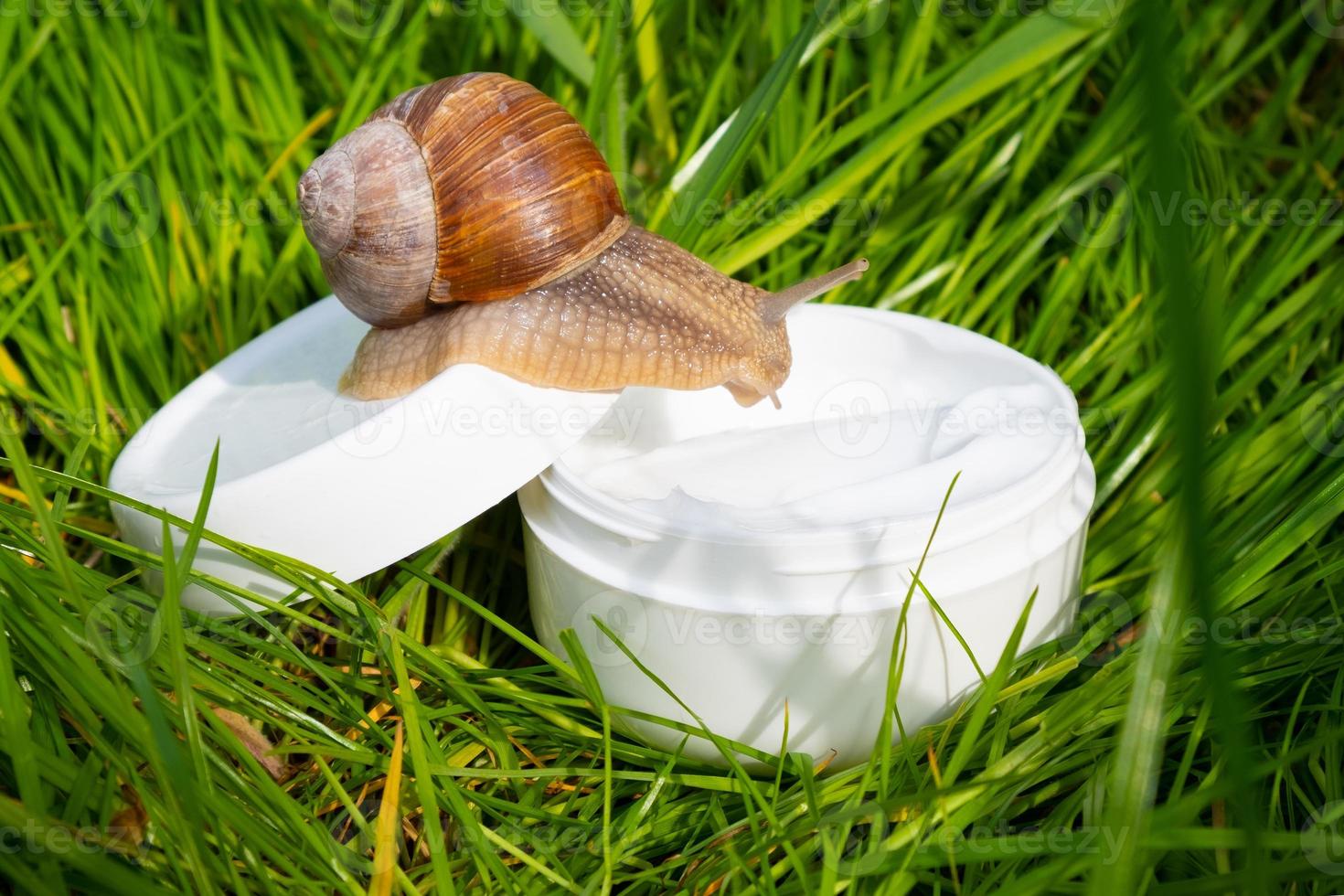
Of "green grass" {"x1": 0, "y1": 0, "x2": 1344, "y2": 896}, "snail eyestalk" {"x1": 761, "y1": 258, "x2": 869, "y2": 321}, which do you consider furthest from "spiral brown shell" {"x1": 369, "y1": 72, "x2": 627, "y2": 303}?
"green grass" {"x1": 0, "y1": 0, "x2": 1344, "y2": 896}

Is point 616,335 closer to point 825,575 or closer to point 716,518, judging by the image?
point 716,518

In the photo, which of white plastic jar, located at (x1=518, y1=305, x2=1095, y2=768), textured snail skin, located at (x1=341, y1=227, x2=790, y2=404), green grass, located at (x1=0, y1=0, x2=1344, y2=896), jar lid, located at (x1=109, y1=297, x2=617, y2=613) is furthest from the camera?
textured snail skin, located at (x1=341, y1=227, x2=790, y2=404)

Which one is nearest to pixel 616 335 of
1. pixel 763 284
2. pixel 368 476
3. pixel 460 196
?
pixel 460 196

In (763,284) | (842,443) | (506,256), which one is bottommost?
(842,443)

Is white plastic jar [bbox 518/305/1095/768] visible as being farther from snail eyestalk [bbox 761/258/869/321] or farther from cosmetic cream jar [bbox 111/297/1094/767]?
snail eyestalk [bbox 761/258/869/321]

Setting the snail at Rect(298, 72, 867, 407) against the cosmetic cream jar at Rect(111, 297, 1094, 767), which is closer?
the cosmetic cream jar at Rect(111, 297, 1094, 767)

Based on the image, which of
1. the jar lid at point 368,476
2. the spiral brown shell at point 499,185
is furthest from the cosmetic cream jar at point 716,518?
the spiral brown shell at point 499,185

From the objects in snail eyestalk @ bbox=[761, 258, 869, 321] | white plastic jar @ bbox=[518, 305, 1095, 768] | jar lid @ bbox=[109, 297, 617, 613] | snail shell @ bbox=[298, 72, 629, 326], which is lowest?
white plastic jar @ bbox=[518, 305, 1095, 768]
